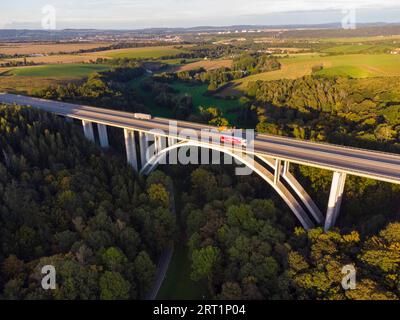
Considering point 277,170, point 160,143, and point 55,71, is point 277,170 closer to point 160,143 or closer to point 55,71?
point 160,143

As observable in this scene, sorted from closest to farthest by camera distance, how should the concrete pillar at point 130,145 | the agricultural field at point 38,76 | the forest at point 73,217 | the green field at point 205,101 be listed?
the forest at point 73,217 < the concrete pillar at point 130,145 < the green field at point 205,101 < the agricultural field at point 38,76

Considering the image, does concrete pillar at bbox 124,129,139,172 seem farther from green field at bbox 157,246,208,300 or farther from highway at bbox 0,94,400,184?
green field at bbox 157,246,208,300

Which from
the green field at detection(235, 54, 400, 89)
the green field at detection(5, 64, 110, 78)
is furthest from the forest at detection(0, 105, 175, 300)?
the green field at detection(235, 54, 400, 89)

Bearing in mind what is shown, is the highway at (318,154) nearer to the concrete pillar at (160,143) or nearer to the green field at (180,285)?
the concrete pillar at (160,143)

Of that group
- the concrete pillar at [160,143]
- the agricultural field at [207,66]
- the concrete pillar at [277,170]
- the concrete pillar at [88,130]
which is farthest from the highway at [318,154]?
the agricultural field at [207,66]
